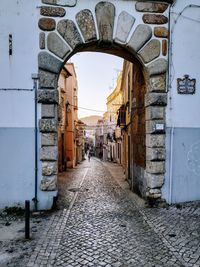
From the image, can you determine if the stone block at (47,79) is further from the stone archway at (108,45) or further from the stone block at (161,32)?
the stone block at (161,32)

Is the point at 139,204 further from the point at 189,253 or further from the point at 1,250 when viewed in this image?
the point at 1,250

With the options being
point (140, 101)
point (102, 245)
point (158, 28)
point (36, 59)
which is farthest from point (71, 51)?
point (102, 245)

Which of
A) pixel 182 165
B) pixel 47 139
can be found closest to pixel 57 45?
pixel 47 139

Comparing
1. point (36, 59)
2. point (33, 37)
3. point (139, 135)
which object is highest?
point (33, 37)

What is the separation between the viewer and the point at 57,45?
25.6 ft

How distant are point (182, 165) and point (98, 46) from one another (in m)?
3.91

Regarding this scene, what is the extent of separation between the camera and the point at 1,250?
5133 mm

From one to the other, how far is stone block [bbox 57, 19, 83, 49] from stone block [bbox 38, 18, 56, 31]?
0.56 feet

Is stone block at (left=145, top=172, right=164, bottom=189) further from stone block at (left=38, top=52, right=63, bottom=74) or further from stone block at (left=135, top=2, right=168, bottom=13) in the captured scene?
stone block at (left=135, top=2, right=168, bottom=13)

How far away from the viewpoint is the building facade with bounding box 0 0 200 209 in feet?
25.1

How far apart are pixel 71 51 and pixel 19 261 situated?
202 inches

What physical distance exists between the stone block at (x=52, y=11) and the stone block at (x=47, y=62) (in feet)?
3.12

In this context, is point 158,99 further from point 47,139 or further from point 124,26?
point 47,139

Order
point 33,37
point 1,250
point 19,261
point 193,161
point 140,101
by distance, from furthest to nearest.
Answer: point 140,101, point 193,161, point 33,37, point 1,250, point 19,261
